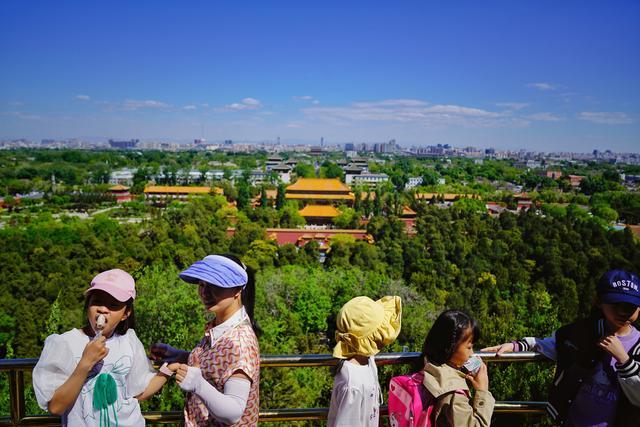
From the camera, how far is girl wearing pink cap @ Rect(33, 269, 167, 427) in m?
1.61

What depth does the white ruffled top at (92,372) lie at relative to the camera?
1.63m

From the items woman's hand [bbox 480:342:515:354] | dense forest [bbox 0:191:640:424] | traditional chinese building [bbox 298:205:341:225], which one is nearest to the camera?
woman's hand [bbox 480:342:515:354]

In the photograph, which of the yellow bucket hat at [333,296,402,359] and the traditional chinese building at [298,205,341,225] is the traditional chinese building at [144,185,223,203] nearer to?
the traditional chinese building at [298,205,341,225]

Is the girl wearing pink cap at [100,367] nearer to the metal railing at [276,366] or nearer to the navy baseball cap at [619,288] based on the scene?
the metal railing at [276,366]

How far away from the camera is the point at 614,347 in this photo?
5.93 feet

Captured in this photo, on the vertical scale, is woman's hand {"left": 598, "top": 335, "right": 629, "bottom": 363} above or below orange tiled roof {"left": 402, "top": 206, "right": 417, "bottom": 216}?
above

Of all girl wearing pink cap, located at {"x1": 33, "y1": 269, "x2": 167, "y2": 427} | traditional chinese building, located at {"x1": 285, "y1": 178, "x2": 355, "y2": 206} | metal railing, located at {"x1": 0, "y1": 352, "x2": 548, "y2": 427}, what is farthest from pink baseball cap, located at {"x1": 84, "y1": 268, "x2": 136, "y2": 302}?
traditional chinese building, located at {"x1": 285, "y1": 178, "x2": 355, "y2": 206}

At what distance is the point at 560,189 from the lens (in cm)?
5769

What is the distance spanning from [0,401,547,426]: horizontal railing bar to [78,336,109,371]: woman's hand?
59 centimetres

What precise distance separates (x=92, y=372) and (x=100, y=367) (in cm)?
3

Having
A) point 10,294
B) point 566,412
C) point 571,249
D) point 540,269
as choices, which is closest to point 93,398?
point 566,412

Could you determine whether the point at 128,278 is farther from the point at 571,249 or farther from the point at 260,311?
the point at 571,249

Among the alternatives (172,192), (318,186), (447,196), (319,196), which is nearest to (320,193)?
(319,196)

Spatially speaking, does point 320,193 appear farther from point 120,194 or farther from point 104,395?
point 104,395
